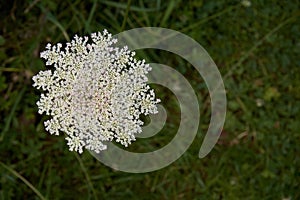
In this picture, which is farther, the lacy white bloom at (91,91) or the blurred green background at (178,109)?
the blurred green background at (178,109)

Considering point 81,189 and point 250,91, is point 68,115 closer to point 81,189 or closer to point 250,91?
point 81,189

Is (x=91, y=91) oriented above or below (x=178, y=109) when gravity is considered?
below

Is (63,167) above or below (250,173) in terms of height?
below

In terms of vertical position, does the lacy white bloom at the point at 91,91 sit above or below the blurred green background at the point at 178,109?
below

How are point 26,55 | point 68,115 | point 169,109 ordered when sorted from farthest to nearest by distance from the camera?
1. point 169,109
2. point 26,55
3. point 68,115

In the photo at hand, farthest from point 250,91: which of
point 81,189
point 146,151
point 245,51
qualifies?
point 81,189
